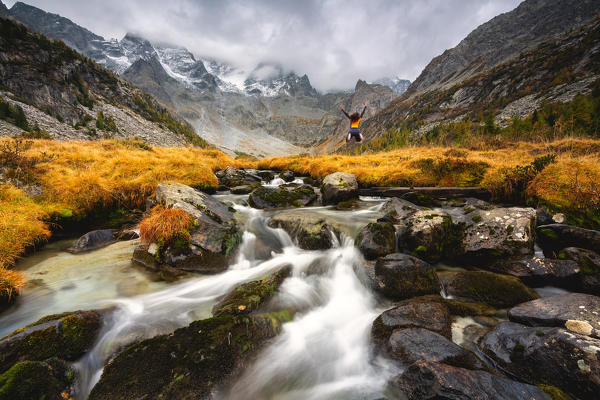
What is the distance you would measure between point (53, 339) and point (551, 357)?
6206 mm

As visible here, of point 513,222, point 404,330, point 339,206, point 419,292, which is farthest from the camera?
point 339,206

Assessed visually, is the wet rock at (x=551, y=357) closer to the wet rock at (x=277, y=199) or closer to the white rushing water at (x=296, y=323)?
the white rushing water at (x=296, y=323)

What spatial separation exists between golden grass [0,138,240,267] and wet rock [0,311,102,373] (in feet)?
9.20

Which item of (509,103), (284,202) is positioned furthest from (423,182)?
(509,103)

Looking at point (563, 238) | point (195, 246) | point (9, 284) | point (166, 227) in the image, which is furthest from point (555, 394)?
point (9, 284)

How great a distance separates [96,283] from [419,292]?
7059mm

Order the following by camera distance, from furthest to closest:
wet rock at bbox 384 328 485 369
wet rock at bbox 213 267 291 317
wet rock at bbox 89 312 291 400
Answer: wet rock at bbox 213 267 291 317 < wet rock at bbox 384 328 485 369 < wet rock at bbox 89 312 291 400

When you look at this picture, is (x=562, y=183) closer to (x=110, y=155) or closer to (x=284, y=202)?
(x=284, y=202)

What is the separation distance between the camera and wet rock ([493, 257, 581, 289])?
4230mm

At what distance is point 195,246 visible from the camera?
18.0 feet

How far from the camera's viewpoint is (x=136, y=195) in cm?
849

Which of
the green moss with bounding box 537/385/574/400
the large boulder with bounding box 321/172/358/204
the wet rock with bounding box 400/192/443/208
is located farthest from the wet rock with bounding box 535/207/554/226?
the large boulder with bounding box 321/172/358/204

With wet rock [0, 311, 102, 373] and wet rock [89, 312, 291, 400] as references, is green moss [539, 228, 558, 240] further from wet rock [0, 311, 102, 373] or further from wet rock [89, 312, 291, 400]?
wet rock [0, 311, 102, 373]

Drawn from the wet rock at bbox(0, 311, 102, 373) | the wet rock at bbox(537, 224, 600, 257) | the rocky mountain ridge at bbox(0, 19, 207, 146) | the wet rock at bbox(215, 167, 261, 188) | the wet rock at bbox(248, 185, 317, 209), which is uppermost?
the rocky mountain ridge at bbox(0, 19, 207, 146)
